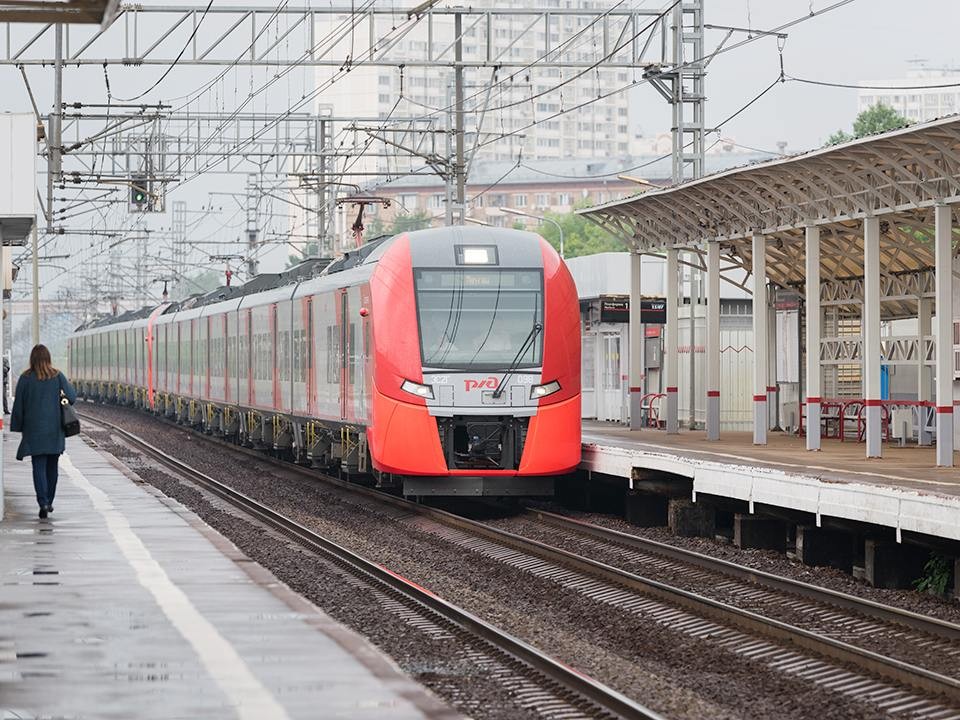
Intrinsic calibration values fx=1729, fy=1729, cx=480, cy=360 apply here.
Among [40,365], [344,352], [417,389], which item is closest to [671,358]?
[344,352]

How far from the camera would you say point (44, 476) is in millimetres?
17375

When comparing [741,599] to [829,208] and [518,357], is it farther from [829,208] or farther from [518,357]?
[829,208]

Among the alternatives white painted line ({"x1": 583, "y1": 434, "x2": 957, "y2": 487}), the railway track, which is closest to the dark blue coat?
the railway track

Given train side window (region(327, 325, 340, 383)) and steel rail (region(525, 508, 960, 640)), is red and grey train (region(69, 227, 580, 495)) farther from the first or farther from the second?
steel rail (region(525, 508, 960, 640))

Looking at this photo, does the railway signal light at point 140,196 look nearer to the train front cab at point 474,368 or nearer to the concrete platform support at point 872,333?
the train front cab at point 474,368

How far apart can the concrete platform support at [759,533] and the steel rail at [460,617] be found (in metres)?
3.89

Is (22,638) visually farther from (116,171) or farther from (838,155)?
(116,171)

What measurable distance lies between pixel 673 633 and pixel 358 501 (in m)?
12.0

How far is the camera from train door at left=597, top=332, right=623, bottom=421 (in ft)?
110

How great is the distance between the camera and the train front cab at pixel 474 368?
19062 millimetres

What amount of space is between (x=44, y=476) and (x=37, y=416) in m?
0.77

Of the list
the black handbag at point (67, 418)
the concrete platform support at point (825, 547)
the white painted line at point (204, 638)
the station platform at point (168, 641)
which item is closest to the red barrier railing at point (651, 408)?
the concrete platform support at point (825, 547)

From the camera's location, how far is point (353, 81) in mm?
173250

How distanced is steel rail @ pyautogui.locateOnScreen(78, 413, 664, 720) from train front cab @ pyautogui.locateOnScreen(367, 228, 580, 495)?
1.67 meters
